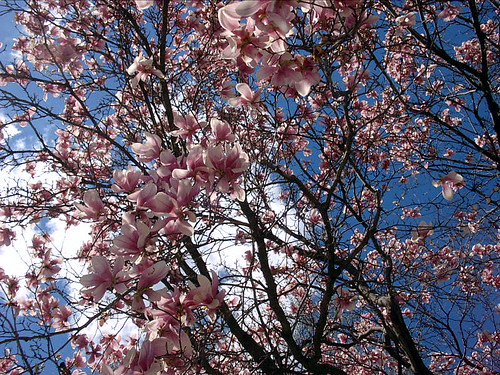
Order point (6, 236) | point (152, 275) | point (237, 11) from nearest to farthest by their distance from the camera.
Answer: point (237, 11)
point (152, 275)
point (6, 236)

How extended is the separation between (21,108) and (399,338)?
3.70 meters

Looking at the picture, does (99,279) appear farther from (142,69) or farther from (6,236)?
(6,236)

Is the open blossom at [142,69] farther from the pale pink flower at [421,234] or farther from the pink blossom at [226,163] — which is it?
the pale pink flower at [421,234]

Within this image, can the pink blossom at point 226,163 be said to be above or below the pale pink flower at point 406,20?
below

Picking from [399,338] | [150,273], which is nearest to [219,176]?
[150,273]

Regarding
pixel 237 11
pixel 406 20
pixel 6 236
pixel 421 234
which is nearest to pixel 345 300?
pixel 421 234

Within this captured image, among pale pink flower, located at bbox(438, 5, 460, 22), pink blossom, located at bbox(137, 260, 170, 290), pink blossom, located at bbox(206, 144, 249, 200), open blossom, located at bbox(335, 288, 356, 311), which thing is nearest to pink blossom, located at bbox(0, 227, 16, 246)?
pink blossom, located at bbox(137, 260, 170, 290)

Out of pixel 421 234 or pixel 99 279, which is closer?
pixel 99 279

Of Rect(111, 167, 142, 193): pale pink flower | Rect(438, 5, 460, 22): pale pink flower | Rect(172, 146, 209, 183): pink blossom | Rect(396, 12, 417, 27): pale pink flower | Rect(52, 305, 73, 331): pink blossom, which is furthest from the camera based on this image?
Rect(438, 5, 460, 22): pale pink flower

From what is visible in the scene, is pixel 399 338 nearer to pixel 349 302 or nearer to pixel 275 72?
pixel 349 302

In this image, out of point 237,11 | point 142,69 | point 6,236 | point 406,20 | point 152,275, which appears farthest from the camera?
point 6,236

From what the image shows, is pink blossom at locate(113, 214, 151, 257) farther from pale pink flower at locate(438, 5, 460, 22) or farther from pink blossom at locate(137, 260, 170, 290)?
pale pink flower at locate(438, 5, 460, 22)

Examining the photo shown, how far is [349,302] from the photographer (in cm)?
263

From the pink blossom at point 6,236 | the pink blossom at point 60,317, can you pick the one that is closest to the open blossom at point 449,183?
the pink blossom at point 60,317
